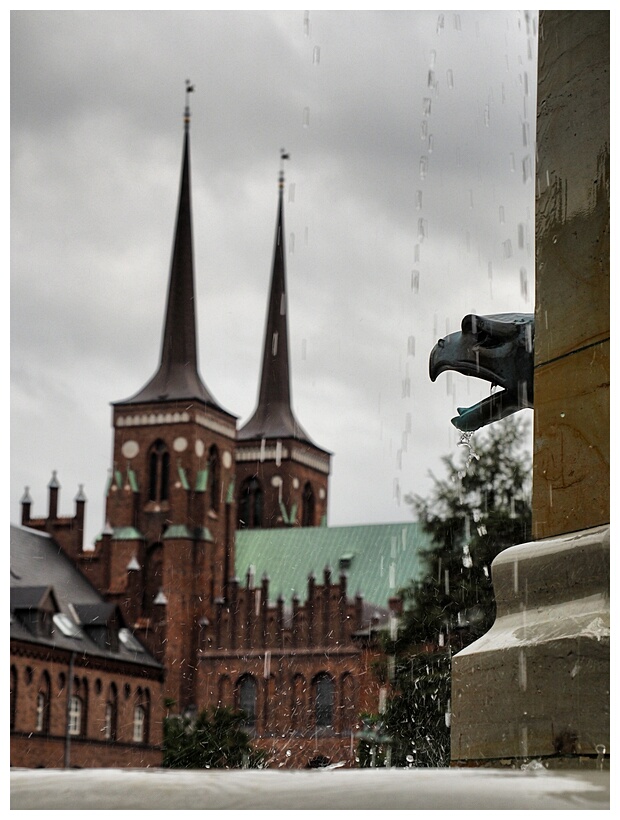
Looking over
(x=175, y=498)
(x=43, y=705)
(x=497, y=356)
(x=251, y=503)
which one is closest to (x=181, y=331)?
(x=175, y=498)

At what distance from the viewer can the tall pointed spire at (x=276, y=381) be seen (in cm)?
8688

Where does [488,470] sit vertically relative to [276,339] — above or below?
below

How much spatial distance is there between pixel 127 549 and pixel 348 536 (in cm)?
1232

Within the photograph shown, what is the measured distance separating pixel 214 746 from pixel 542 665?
3722 centimetres

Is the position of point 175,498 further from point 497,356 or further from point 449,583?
point 497,356

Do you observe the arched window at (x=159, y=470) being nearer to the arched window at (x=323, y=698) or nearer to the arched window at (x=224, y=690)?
the arched window at (x=224, y=690)

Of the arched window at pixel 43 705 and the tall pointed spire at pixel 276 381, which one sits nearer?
the arched window at pixel 43 705

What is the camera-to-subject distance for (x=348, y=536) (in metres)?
73.4

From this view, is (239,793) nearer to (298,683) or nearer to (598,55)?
(598,55)

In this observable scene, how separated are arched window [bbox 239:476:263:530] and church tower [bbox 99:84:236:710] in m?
9.87

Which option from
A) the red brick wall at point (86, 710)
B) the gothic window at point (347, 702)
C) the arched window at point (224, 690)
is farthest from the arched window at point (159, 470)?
the gothic window at point (347, 702)

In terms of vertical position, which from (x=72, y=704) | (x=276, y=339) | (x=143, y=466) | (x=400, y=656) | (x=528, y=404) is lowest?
(x=72, y=704)

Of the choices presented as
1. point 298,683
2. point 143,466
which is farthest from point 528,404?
point 143,466

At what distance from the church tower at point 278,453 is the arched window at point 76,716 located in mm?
28422
